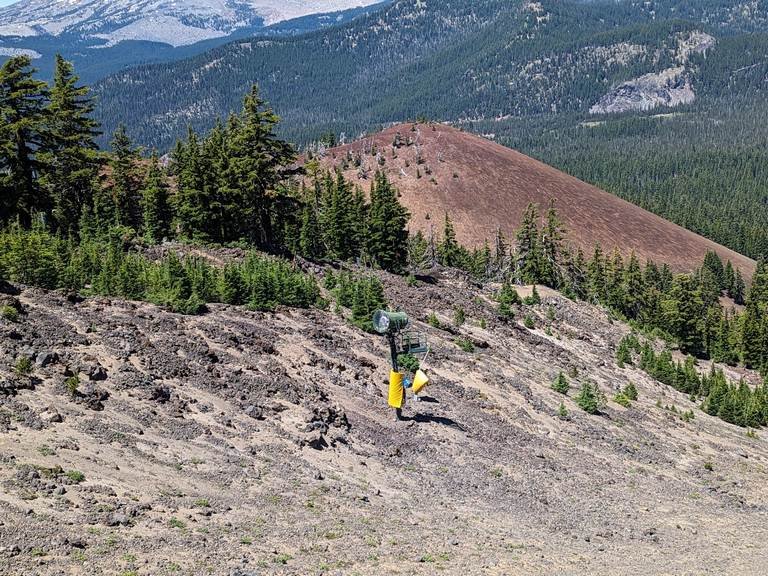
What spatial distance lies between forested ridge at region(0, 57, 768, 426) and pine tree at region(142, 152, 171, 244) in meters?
0.13

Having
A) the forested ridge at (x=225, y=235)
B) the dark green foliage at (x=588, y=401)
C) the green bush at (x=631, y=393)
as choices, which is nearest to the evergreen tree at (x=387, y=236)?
the forested ridge at (x=225, y=235)

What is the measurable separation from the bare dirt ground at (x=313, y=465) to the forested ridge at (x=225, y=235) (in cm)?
179

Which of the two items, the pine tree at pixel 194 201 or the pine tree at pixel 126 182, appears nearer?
the pine tree at pixel 194 201

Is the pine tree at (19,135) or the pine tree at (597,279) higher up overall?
the pine tree at (19,135)

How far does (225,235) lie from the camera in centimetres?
5225

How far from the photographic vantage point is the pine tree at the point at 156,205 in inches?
2046

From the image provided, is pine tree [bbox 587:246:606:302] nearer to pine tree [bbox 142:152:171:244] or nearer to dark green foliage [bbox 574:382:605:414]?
pine tree [bbox 142:152:171:244]

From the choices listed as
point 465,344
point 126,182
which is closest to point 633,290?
point 465,344

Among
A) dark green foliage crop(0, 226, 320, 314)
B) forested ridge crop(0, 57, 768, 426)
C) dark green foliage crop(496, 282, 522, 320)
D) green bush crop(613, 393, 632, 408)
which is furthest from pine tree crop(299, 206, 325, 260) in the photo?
green bush crop(613, 393, 632, 408)

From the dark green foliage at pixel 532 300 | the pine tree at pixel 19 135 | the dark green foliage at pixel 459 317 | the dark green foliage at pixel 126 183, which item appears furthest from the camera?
the dark green foliage at pixel 126 183

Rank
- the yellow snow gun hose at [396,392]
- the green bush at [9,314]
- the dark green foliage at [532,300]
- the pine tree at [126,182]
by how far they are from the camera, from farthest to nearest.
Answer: the pine tree at [126,182] → the dark green foliage at [532,300] → the yellow snow gun hose at [396,392] → the green bush at [9,314]

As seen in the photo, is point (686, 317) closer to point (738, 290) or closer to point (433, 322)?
point (433, 322)

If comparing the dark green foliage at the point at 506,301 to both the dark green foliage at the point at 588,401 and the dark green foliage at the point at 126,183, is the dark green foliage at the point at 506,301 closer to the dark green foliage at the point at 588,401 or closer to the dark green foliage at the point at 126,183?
the dark green foliage at the point at 588,401

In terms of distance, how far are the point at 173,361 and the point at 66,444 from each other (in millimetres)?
6926
